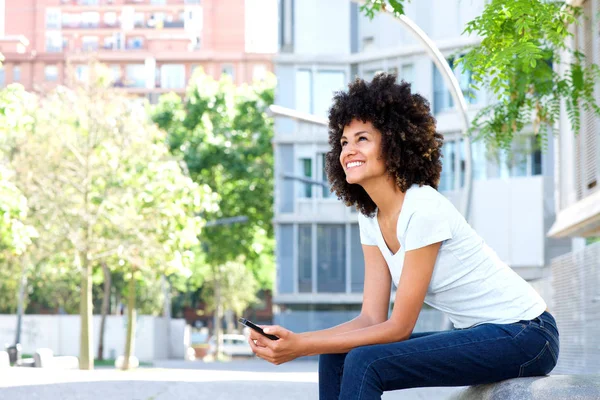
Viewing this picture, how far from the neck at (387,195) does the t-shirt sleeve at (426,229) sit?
23 centimetres

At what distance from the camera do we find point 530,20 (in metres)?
5.51

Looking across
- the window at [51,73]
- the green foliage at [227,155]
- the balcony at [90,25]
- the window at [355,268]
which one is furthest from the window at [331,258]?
the balcony at [90,25]

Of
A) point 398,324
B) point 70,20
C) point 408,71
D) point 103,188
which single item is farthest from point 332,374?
point 70,20

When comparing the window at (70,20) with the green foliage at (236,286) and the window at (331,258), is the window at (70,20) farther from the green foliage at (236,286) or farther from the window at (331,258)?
the window at (331,258)

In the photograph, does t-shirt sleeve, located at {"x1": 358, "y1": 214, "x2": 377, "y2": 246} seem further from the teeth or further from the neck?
the teeth

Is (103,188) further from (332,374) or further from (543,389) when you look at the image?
(543,389)

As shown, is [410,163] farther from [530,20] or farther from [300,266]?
[300,266]

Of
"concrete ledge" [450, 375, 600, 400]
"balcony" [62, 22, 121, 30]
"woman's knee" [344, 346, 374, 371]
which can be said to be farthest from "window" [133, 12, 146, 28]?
"woman's knee" [344, 346, 374, 371]

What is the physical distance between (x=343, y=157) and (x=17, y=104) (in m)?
12.8

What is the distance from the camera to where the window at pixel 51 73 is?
325ft

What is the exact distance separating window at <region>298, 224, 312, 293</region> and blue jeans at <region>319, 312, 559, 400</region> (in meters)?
37.2

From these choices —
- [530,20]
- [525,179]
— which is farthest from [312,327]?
[530,20]

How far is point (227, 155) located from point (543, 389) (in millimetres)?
42309

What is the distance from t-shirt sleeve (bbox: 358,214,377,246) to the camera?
4305mm
